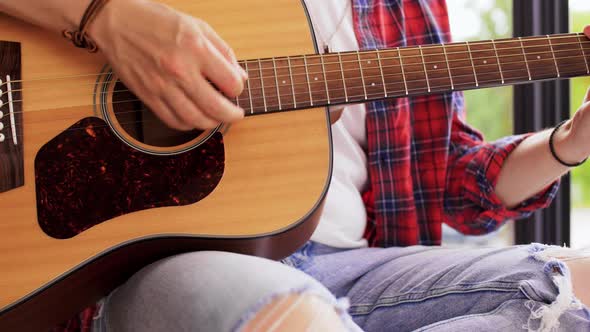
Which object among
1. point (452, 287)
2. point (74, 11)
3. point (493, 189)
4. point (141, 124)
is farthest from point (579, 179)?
point (74, 11)

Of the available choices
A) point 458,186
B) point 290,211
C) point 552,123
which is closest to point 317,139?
point 290,211

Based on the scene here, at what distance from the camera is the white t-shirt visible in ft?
3.78

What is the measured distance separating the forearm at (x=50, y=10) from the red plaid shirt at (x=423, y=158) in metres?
0.57

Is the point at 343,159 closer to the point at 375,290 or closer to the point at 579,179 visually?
the point at 375,290

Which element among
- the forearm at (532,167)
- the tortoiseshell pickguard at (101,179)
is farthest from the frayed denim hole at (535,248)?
the tortoiseshell pickguard at (101,179)

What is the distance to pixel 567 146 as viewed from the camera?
1.10m

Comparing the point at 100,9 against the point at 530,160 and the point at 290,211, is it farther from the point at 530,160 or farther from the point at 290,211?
the point at 530,160

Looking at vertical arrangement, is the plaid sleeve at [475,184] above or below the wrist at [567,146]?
below

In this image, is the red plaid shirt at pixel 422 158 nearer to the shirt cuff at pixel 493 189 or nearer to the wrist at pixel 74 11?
the shirt cuff at pixel 493 189

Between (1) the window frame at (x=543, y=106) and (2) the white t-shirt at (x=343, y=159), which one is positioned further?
(1) the window frame at (x=543, y=106)

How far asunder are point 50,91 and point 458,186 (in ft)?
2.70

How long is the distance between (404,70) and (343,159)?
0.28 m

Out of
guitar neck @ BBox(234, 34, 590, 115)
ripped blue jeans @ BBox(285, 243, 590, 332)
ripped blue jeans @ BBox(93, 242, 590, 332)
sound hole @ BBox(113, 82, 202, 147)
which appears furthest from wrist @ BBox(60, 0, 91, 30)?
ripped blue jeans @ BBox(285, 243, 590, 332)

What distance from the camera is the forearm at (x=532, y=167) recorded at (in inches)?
43.6
